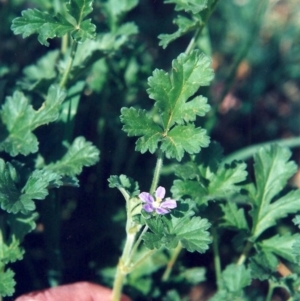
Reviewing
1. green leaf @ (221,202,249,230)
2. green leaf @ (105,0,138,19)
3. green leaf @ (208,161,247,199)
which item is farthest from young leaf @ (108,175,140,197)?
green leaf @ (105,0,138,19)

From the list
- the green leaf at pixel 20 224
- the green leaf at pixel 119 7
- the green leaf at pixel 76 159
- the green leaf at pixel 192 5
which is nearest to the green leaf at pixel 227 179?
the green leaf at pixel 76 159

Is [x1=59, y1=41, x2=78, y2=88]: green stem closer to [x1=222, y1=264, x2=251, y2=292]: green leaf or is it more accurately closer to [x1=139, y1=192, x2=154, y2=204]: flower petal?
[x1=139, y1=192, x2=154, y2=204]: flower petal

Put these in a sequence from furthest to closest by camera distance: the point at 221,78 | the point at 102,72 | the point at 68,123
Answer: the point at 221,78
the point at 102,72
the point at 68,123

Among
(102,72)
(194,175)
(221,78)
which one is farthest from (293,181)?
(194,175)

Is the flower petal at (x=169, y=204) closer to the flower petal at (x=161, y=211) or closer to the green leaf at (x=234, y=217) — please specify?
the flower petal at (x=161, y=211)

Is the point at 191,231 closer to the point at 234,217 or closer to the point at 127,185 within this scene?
the point at 127,185

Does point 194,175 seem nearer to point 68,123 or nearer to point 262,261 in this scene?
point 262,261

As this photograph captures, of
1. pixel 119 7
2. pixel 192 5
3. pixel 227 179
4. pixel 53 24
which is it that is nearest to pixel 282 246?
pixel 227 179
